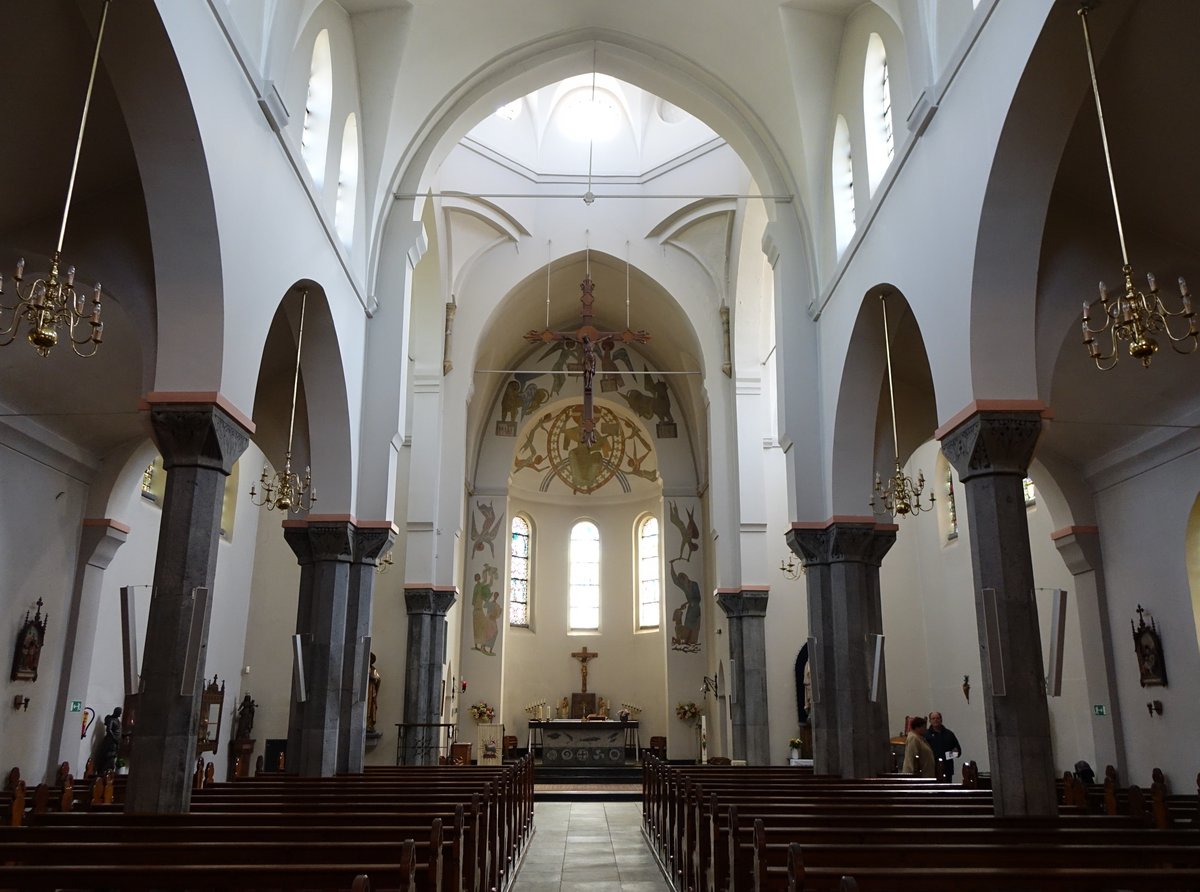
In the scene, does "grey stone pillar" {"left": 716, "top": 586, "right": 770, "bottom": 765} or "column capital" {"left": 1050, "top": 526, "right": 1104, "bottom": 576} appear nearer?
"column capital" {"left": 1050, "top": 526, "right": 1104, "bottom": 576}

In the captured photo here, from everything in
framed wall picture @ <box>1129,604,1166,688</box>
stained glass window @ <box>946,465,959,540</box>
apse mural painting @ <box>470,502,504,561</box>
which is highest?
apse mural painting @ <box>470,502,504,561</box>

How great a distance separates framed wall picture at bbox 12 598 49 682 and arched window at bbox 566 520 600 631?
18.4 m

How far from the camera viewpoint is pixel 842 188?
43.2 feet

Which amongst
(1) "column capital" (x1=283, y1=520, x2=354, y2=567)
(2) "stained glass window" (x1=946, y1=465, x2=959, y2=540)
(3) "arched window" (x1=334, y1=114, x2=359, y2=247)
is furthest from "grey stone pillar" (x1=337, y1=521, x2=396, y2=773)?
(2) "stained glass window" (x1=946, y1=465, x2=959, y2=540)

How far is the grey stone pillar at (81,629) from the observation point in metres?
14.0

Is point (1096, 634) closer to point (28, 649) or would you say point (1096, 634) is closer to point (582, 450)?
point (28, 649)

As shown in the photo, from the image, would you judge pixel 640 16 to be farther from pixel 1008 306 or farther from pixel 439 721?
pixel 439 721

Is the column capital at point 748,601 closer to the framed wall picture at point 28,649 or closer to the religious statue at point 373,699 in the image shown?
the religious statue at point 373,699

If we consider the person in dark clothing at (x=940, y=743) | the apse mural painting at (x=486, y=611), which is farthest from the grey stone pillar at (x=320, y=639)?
the apse mural painting at (x=486, y=611)

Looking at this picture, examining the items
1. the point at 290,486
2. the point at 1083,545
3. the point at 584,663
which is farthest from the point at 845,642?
the point at 584,663

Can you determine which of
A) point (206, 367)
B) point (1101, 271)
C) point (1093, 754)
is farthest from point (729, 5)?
point (1093, 754)

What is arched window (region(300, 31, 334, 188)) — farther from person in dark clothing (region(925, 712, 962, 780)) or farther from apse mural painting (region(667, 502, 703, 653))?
apse mural painting (region(667, 502, 703, 653))

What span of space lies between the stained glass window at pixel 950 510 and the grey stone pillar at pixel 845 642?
6391 millimetres

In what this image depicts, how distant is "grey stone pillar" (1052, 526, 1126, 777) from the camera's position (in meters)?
13.7
